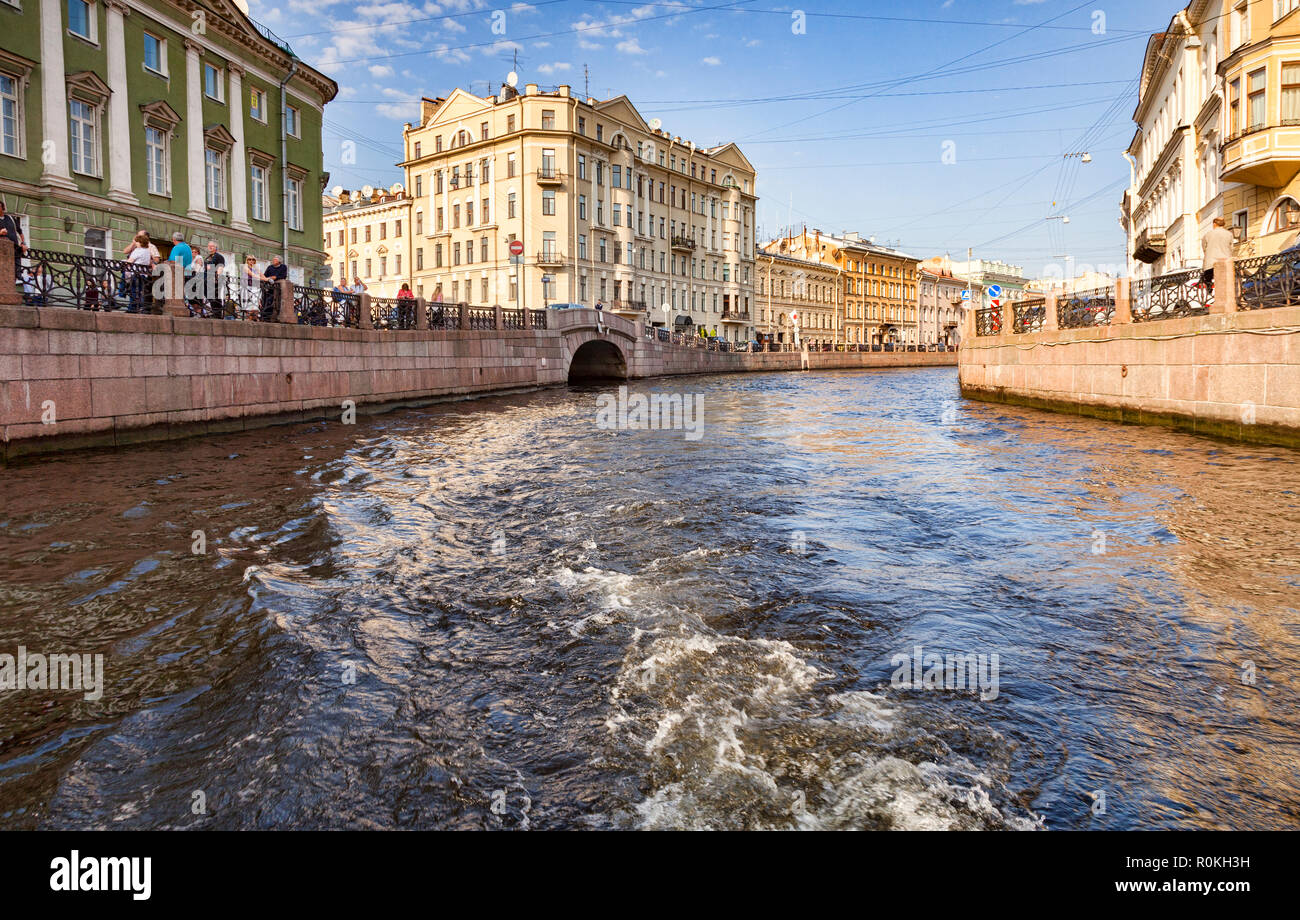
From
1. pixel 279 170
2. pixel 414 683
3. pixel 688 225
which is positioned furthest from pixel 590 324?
pixel 688 225

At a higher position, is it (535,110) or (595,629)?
(535,110)

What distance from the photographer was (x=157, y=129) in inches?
882

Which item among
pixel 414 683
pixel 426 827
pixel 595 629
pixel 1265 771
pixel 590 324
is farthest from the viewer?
pixel 590 324

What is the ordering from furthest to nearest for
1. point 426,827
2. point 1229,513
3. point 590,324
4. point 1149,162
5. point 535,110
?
point 535,110, point 1149,162, point 590,324, point 1229,513, point 426,827

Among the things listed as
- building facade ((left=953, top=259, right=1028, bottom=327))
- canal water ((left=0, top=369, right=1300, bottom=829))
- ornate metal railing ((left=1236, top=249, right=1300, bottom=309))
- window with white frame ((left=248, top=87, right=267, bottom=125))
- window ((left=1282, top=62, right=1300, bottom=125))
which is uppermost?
building facade ((left=953, top=259, right=1028, bottom=327))

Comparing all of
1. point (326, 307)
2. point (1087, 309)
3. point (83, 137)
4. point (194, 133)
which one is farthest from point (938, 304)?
point (83, 137)

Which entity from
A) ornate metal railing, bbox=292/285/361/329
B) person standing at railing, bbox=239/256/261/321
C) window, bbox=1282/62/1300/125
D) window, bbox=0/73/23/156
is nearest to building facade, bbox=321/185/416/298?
window, bbox=0/73/23/156

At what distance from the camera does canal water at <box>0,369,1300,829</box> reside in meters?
2.80

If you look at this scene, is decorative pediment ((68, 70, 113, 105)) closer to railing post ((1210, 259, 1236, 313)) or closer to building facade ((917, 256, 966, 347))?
railing post ((1210, 259, 1236, 313))

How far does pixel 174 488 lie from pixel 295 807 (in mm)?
7012

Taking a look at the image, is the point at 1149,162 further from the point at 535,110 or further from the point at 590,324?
the point at 535,110

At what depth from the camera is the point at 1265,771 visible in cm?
292

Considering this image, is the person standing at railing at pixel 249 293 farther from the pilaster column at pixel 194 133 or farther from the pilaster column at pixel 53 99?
the pilaster column at pixel 194 133

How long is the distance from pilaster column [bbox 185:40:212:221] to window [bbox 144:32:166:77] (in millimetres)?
845
